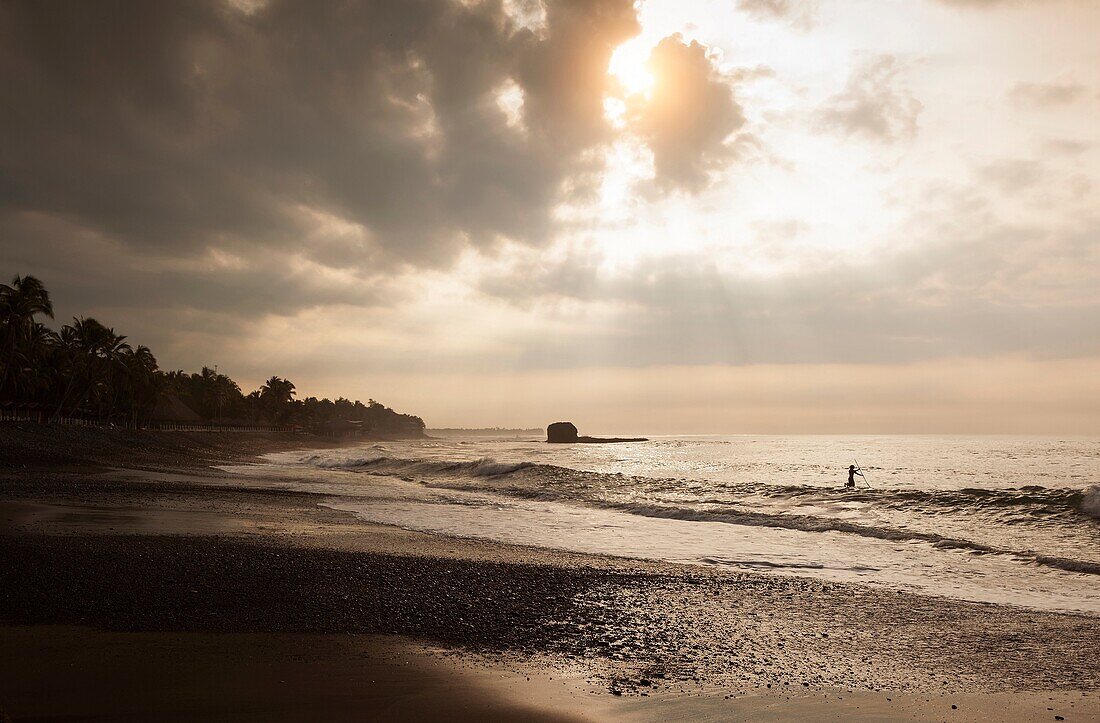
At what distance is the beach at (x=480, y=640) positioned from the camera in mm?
5688

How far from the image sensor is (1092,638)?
865 centimetres

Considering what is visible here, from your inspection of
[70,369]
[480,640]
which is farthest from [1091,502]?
[70,369]

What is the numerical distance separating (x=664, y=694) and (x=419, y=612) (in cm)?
404

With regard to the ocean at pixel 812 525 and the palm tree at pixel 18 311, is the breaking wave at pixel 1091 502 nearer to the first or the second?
the ocean at pixel 812 525

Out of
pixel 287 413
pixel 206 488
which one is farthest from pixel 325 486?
pixel 287 413

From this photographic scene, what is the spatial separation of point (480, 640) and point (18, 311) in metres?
74.4

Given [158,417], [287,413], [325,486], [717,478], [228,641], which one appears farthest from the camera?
[287,413]

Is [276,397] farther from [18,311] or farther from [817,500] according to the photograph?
[817,500]

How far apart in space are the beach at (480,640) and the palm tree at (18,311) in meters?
62.3

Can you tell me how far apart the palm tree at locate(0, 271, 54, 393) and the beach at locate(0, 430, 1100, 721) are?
204ft

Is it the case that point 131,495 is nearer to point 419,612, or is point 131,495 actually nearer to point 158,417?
point 419,612

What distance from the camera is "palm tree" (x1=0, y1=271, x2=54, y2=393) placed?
2329 inches

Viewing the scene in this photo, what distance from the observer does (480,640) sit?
7656 millimetres

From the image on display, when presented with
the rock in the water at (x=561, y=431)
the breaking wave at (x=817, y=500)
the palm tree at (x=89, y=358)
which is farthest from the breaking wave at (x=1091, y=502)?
the rock in the water at (x=561, y=431)
